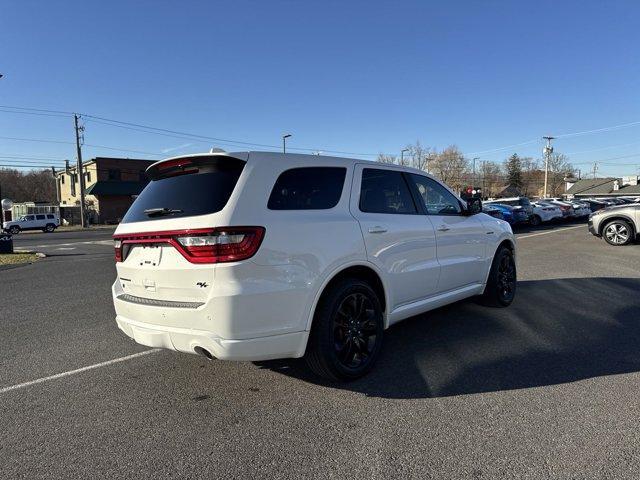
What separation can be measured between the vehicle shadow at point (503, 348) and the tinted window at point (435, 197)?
4.44ft

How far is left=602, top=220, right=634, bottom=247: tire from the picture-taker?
45.1 ft

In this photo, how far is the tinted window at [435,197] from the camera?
483 cm

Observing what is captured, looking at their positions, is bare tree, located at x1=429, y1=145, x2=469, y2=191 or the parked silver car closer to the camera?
the parked silver car

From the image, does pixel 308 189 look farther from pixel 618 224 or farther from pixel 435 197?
pixel 618 224

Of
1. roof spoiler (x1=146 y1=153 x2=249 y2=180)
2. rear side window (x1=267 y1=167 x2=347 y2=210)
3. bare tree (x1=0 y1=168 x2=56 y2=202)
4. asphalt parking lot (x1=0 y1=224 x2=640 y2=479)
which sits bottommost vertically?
asphalt parking lot (x1=0 y1=224 x2=640 y2=479)

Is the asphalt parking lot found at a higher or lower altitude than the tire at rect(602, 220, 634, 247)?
lower

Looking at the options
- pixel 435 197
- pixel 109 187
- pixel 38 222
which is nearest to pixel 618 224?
pixel 435 197

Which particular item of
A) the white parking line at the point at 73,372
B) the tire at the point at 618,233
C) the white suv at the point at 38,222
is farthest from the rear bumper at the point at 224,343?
the white suv at the point at 38,222

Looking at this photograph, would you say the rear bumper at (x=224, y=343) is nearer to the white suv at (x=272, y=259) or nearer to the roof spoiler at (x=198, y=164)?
the white suv at (x=272, y=259)

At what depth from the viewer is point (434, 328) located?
5.22 m

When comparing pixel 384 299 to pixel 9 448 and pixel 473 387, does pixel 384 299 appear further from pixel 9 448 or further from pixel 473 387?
pixel 9 448

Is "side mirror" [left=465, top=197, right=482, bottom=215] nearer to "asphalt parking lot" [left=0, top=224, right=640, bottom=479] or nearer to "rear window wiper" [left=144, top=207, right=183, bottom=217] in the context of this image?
"asphalt parking lot" [left=0, top=224, right=640, bottom=479]

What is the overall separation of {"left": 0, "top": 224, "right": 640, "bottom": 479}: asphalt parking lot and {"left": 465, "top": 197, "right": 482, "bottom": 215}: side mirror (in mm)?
1320

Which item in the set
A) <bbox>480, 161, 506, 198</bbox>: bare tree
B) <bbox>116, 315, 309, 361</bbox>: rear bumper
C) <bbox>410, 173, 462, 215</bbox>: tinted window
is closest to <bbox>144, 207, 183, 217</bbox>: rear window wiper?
<bbox>116, 315, 309, 361</bbox>: rear bumper
